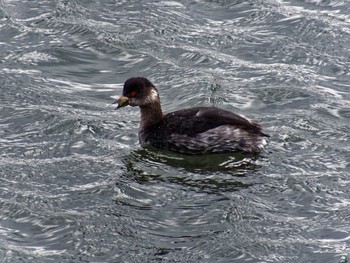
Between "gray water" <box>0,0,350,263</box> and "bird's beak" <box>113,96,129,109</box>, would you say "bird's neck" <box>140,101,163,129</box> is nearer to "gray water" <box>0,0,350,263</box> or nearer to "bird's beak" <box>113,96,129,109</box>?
"bird's beak" <box>113,96,129,109</box>

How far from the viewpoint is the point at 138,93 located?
13.4m

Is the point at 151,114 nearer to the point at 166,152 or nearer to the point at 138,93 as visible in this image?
the point at 138,93

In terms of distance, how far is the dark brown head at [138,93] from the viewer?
1334 cm

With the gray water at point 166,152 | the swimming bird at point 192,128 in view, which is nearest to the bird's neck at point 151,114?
the swimming bird at point 192,128

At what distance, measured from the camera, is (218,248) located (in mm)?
10477

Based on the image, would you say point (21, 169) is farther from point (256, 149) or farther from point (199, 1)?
point (199, 1)

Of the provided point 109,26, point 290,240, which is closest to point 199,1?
point 109,26

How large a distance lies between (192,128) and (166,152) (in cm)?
Answer: 52

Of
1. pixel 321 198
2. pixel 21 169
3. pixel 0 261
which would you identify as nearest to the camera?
pixel 0 261

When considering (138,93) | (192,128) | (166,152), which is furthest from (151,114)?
(192,128)

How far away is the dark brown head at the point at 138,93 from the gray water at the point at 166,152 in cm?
53

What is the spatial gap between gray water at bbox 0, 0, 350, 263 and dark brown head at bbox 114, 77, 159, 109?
0.53 meters

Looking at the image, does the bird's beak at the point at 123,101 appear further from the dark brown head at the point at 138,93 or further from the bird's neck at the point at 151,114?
the bird's neck at the point at 151,114

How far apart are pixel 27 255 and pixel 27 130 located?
3383mm
